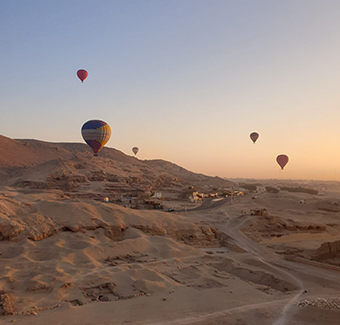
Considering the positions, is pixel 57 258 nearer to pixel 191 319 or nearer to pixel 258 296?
pixel 191 319

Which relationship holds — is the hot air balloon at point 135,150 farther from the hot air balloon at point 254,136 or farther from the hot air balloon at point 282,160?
the hot air balloon at point 254,136

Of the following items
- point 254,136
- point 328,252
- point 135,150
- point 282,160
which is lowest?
point 328,252

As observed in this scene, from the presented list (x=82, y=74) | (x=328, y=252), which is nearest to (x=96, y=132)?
(x=82, y=74)

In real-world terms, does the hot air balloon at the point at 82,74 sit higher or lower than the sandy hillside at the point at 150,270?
higher

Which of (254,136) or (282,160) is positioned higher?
(254,136)

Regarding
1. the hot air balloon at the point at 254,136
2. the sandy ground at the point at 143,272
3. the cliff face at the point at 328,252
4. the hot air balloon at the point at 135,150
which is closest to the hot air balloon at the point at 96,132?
the hot air balloon at the point at 254,136

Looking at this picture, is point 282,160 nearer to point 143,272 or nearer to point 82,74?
point 82,74

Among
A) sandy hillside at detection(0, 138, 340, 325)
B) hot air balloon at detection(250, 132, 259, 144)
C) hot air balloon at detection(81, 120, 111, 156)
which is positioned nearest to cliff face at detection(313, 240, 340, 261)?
sandy hillside at detection(0, 138, 340, 325)
